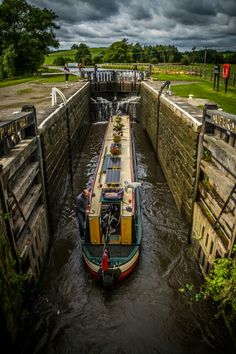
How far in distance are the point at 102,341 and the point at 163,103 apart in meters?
13.7

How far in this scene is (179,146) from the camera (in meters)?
12.8

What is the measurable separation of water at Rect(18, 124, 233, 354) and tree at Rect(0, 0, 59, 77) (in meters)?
39.0

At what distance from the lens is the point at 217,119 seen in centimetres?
812

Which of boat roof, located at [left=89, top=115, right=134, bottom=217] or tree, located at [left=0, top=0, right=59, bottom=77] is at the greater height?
tree, located at [left=0, top=0, right=59, bottom=77]

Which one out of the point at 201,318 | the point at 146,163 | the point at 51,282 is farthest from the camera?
the point at 146,163

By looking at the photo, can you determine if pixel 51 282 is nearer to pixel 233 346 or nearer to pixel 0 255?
pixel 0 255

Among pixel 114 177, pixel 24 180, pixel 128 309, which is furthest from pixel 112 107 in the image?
pixel 128 309

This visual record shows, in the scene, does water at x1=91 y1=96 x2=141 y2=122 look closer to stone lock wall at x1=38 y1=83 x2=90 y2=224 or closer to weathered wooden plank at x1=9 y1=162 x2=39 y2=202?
stone lock wall at x1=38 y1=83 x2=90 y2=224

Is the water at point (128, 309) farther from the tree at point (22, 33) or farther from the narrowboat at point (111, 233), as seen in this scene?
the tree at point (22, 33)

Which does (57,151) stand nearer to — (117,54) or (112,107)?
(112,107)

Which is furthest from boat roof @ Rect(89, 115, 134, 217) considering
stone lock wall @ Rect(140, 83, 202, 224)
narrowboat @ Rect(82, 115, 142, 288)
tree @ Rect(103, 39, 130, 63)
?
tree @ Rect(103, 39, 130, 63)

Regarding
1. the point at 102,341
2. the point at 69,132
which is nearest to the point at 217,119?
the point at 102,341

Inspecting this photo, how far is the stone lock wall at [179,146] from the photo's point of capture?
34.0ft

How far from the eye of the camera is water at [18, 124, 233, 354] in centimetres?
727
